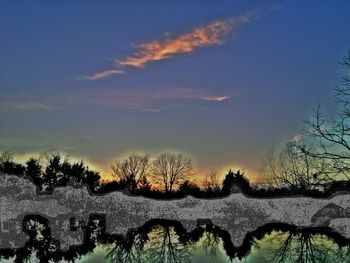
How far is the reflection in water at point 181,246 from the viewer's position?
1175cm

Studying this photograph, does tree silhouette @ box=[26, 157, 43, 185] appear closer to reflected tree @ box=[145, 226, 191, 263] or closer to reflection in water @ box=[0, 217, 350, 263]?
reflection in water @ box=[0, 217, 350, 263]

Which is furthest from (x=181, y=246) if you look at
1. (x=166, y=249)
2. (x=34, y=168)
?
(x=34, y=168)

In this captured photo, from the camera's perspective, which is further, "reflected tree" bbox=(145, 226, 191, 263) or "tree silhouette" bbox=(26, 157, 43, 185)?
"tree silhouette" bbox=(26, 157, 43, 185)

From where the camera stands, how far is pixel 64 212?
1880 cm

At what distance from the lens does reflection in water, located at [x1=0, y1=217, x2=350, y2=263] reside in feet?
38.5

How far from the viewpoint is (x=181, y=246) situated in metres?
13.7

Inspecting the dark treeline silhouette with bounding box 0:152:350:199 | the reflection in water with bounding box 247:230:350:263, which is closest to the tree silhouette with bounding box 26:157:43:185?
the dark treeline silhouette with bounding box 0:152:350:199

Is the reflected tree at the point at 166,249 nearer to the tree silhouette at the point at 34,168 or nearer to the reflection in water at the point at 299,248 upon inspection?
the reflection in water at the point at 299,248

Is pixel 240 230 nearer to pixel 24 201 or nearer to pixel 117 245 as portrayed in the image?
pixel 117 245

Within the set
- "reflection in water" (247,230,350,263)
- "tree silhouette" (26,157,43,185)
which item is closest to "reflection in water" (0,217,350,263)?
"reflection in water" (247,230,350,263)

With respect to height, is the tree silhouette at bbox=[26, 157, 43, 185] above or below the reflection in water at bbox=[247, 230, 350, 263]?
above

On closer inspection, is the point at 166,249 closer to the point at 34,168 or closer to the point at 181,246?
the point at 181,246

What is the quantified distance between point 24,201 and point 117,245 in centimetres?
610

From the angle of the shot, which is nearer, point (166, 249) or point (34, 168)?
point (166, 249)
